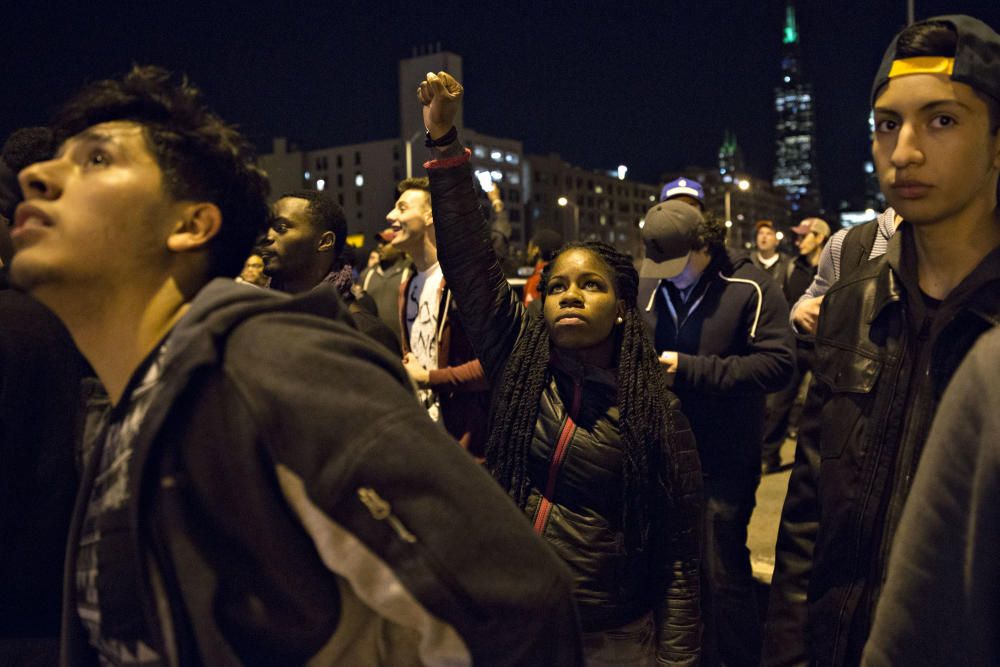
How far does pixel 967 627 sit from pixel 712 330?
358 cm

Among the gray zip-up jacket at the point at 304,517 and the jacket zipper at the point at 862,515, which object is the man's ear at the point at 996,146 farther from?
the gray zip-up jacket at the point at 304,517

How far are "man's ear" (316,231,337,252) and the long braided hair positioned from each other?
176 cm

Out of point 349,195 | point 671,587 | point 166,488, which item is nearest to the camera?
point 166,488

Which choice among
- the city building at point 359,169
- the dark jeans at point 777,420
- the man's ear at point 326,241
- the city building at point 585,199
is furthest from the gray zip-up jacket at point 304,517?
the city building at point 585,199

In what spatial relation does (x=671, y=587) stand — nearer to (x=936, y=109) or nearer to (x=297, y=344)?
(x=936, y=109)

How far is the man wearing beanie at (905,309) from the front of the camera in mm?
2066

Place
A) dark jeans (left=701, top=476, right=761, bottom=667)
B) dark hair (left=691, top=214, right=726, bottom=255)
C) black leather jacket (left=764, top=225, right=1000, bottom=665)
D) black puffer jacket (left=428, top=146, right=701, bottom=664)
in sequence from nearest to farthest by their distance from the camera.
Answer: black leather jacket (left=764, top=225, right=1000, bottom=665) < black puffer jacket (left=428, top=146, right=701, bottom=664) < dark jeans (left=701, top=476, right=761, bottom=667) < dark hair (left=691, top=214, right=726, bottom=255)

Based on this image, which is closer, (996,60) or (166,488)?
(166,488)

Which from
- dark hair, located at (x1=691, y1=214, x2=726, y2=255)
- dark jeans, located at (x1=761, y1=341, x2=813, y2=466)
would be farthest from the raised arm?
dark jeans, located at (x1=761, y1=341, x2=813, y2=466)

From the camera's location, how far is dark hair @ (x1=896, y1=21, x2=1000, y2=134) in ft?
6.88

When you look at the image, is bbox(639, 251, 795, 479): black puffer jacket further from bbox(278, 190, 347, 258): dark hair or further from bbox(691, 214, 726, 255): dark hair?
bbox(278, 190, 347, 258): dark hair

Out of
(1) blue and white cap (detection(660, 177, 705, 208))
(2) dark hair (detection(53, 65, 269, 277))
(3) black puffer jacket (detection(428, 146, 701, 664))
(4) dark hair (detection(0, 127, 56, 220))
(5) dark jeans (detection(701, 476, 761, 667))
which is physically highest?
(1) blue and white cap (detection(660, 177, 705, 208))

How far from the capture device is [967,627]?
46.3 inches

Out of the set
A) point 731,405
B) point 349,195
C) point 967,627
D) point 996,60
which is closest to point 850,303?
point 996,60
